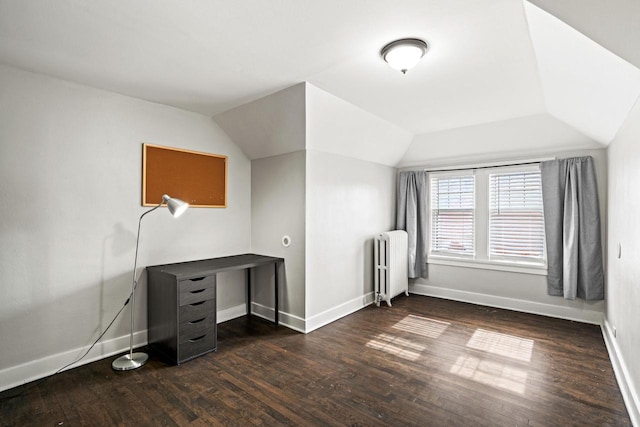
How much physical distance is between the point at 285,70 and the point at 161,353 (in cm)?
268

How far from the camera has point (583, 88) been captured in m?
2.31

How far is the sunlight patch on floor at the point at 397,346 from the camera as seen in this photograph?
290 cm

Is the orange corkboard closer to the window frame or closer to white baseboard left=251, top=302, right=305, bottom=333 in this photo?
white baseboard left=251, top=302, right=305, bottom=333

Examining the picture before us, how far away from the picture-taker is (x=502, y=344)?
311 cm

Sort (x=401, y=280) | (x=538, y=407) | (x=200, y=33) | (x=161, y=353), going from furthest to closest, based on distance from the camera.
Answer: (x=401, y=280)
(x=161, y=353)
(x=538, y=407)
(x=200, y=33)

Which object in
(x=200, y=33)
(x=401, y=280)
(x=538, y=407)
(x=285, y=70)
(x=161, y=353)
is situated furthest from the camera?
(x=401, y=280)

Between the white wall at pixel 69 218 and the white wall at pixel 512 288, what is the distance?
3.61 meters

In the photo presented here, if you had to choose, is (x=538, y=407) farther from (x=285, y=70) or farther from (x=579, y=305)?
(x=285, y=70)

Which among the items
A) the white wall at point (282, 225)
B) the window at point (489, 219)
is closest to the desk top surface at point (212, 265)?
the white wall at point (282, 225)

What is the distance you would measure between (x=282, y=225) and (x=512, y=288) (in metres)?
3.12

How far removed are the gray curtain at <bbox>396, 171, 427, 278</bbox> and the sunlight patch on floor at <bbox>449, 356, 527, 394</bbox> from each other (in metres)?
2.11

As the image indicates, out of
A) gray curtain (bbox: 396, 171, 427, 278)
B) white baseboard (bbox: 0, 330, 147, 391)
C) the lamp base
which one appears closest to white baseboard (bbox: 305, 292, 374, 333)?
gray curtain (bbox: 396, 171, 427, 278)

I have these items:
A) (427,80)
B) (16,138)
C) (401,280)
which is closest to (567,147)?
(427,80)

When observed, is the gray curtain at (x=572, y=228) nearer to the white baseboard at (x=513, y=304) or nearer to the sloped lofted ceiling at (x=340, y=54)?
the white baseboard at (x=513, y=304)
